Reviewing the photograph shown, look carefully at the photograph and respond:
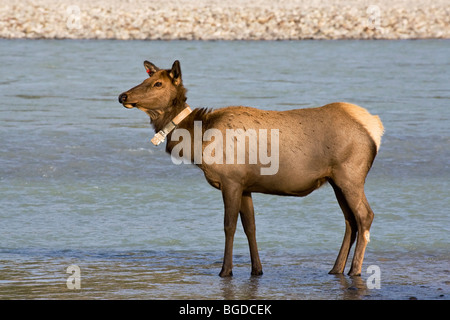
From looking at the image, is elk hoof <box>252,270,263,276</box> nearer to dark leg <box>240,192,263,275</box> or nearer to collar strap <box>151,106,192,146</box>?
dark leg <box>240,192,263,275</box>

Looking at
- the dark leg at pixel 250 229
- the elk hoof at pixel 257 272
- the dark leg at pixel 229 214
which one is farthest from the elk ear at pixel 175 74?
the elk hoof at pixel 257 272

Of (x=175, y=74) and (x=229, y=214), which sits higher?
(x=175, y=74)

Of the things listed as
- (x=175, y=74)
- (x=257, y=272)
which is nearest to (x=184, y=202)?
(x=257, y=272)

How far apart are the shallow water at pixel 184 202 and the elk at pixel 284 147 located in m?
0.57

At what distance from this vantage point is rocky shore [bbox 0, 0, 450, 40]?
100 feet

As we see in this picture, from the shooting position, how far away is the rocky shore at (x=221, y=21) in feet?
100

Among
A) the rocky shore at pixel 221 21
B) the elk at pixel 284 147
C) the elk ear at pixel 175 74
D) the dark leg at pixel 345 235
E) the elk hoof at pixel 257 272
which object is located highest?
the rocky shore at pixel 221 21

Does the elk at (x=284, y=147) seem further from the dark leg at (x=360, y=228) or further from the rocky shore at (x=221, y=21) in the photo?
the rocky shore at (x=221, y=21)

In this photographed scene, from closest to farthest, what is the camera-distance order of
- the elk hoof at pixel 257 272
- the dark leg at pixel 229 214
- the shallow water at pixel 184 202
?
the shallow water at pixel 184 202 < the dark leg at pixel 229 214 < the elk hoof at pixel 257 272

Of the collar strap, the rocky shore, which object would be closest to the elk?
the collar strap

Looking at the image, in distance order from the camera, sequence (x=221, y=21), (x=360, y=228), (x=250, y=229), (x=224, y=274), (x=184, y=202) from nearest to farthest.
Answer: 1. (x=224, y=274)
2. (x=360, y=228)
3. (x=250, y=229)
4. (x=184, y=202)
5. (x=221, y=21)

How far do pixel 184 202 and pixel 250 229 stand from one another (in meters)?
2.62

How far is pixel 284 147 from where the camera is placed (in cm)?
697

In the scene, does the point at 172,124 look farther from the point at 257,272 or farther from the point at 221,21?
the point at 221,21
